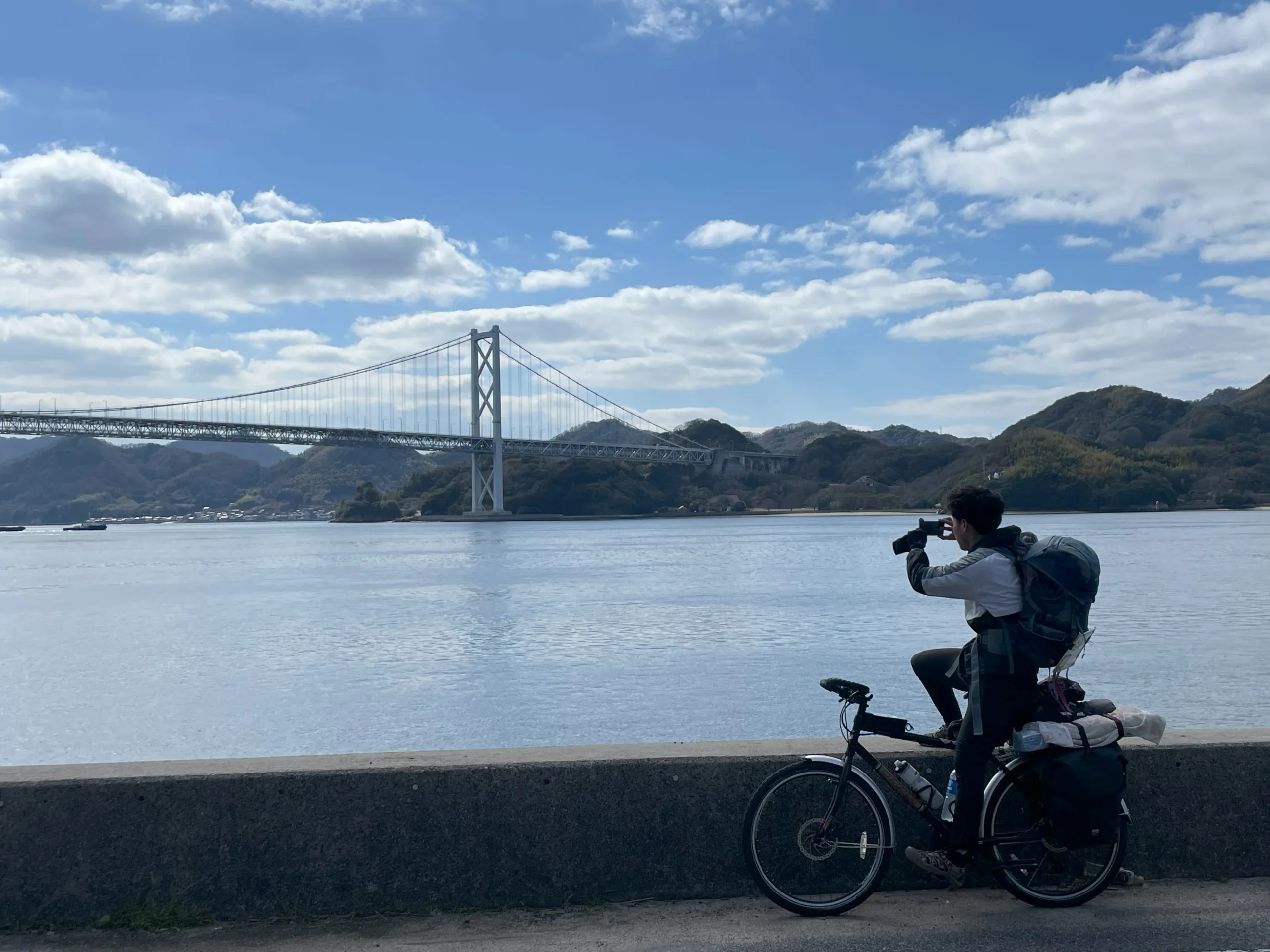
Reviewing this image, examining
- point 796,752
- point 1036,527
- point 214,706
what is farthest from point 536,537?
point 796,752

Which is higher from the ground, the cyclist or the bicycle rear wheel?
the cyclist

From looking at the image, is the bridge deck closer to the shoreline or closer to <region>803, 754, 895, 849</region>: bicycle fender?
the shoreline

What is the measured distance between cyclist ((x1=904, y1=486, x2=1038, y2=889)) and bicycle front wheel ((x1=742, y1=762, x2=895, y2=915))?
0.55 ft

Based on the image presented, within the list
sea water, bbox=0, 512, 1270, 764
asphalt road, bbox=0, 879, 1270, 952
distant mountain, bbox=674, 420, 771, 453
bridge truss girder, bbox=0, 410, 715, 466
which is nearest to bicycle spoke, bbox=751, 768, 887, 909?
asphalt road, bbox=0, 879, 1270, 952

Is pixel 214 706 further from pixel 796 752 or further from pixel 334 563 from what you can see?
pixel 334 563

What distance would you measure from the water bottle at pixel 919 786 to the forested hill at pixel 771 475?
293 feet

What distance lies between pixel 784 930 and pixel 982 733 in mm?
944

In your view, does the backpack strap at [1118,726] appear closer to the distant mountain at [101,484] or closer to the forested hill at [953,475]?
the forested hill at [953,475]

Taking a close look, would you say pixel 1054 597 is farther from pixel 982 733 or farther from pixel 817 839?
pixel 817 839

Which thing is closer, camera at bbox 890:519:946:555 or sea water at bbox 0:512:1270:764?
camera at bbox 890:519:946:555

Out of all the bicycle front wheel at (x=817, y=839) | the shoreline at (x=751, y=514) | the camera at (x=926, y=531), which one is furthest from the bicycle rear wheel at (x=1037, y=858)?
the shoreline at (x=751, y=514)

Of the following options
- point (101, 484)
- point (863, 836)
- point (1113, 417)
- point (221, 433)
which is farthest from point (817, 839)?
point (101, 484)

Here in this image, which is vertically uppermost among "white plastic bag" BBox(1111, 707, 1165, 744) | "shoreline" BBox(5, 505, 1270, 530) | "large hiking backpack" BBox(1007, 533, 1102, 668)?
"large hiking backpack" BBox(1007, 533, 1102, 668)

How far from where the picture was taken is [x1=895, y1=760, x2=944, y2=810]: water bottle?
424 centimetres
